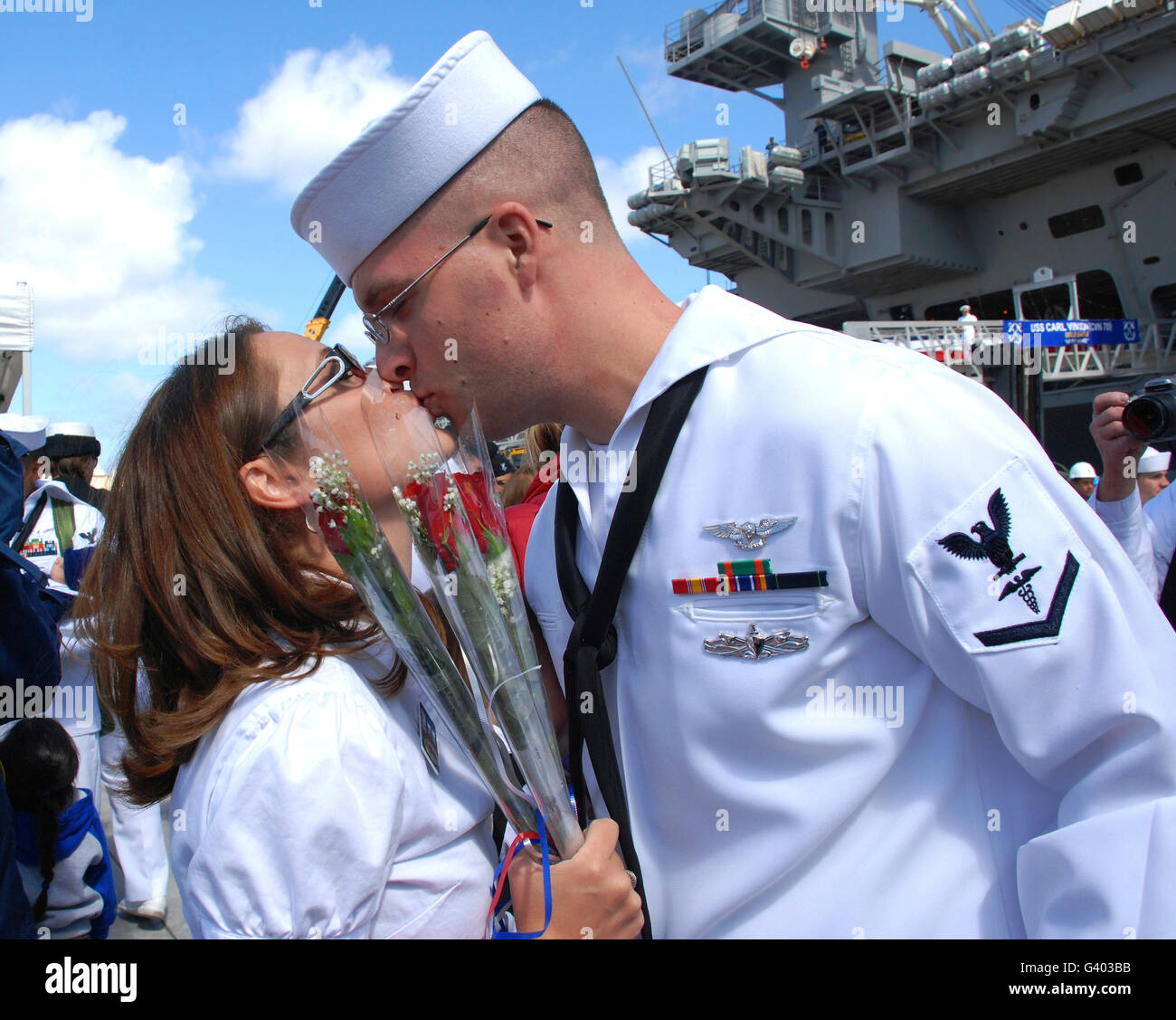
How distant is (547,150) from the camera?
5.55 ft

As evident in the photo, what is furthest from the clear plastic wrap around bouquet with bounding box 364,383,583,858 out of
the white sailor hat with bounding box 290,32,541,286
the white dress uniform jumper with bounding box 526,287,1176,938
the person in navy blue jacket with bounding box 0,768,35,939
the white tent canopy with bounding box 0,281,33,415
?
the white tent canopy with bounding box 0,281,33,415

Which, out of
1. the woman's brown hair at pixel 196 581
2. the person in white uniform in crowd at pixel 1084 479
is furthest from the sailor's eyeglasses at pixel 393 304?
the person in white uniform in crowd at pixel 1084 479

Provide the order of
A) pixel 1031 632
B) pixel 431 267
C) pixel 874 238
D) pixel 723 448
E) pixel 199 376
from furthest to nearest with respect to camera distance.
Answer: pixel 874 238, pixel 199 376, pixel 431 267, pixel 723 448, pixel 1031 632

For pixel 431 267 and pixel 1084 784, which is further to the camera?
pixel 431 267

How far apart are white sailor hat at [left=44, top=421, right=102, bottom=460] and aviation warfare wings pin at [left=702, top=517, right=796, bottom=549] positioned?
17.0 feet

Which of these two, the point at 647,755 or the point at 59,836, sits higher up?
the point at 647,755

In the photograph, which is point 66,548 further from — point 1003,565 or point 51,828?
point 1003,565

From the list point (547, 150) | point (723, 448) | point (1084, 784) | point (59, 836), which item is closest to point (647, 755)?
point (723, 448)

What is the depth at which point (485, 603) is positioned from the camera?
141cm

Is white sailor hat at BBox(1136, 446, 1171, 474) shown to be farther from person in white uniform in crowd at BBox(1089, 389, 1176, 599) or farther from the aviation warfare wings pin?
the aviation warfare wings pin

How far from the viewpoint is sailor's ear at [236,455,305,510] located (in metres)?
1.69

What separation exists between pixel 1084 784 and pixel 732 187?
24016 millimetres
